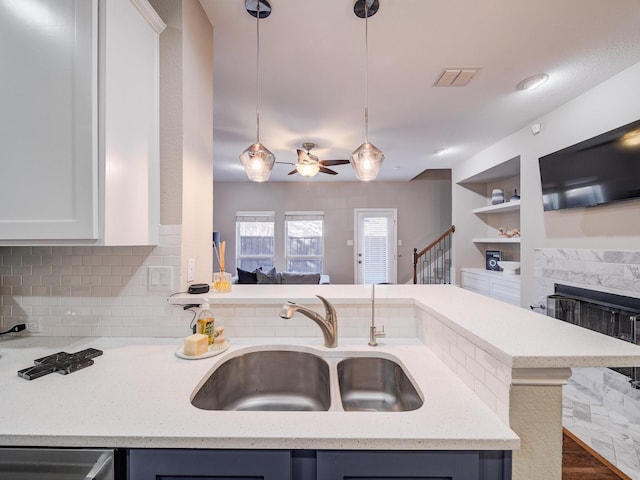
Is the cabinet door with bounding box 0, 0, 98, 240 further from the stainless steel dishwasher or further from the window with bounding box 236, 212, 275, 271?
the window with bounding box 236, 212, 275, 271

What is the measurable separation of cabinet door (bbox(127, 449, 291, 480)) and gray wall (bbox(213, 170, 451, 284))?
5.48m

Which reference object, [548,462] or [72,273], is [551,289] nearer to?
[548,462]

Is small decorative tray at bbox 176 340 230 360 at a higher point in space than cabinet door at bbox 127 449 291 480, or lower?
higher

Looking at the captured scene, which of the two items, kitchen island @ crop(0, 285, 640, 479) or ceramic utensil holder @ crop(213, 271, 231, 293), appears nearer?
kitchen island @ crop(0, 285, 640, 479)

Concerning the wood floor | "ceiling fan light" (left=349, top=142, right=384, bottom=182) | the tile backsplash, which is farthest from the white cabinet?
the tile backsplash

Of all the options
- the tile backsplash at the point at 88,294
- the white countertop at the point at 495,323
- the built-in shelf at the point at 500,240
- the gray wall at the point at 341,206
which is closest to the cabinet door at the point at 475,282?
the built-in shelf at the point at 500,240

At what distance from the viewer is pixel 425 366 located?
1058 millimetres

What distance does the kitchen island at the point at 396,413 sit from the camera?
2.26 ft

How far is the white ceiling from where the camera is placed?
1618 millimetres

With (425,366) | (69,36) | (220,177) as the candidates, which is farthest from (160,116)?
(220,177)

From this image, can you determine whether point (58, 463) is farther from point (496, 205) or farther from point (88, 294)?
point (496, 205)

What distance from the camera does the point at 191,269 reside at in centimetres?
141

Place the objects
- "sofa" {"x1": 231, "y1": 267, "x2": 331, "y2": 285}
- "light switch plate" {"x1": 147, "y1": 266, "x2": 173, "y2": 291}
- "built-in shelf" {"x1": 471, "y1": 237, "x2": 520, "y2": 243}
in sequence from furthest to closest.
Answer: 1. "sofa" {"x1": 231, "y1": 267, "x2": 331, "y2": 285}
2. "built-in shelf" {"x1": 471, "y1": 237, "x2": 520, "y2": 243}
3. "light switch plate" {"x1": 147, "y1": 266, "x2": 173, "y2": 291}

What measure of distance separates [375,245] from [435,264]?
1.30 metres
